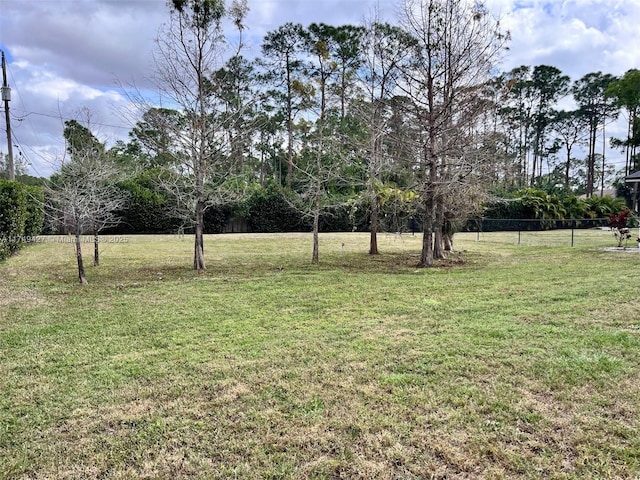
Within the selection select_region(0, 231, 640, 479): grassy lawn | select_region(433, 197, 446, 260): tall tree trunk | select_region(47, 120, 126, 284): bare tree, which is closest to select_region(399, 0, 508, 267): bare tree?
select_region(433, 197, 446, 260): tall tree trunk

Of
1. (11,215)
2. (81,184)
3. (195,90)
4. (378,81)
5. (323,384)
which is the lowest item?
(323,384)

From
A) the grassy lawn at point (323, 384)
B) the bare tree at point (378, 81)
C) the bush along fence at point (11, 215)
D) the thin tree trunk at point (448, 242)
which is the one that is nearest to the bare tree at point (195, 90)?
the grassy lawn at point (323, 384)

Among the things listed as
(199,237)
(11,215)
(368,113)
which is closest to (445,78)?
(368,113)

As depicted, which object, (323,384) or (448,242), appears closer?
(323,384)

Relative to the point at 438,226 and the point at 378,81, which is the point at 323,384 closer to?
the point at 438,226

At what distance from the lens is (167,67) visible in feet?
27.6

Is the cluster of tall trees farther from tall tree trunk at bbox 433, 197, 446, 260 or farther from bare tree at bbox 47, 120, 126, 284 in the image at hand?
bare tree at bbox 47, 120, 126, 284

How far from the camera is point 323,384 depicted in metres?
3.01

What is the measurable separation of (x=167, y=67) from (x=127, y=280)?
454 cm

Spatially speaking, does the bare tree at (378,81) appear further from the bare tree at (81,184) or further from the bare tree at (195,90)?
the bare tree at (81,184)

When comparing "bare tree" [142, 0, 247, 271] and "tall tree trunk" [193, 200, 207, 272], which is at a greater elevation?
"bare tree" [142, 0, 247, 271]

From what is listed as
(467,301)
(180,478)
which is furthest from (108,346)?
(467,301)

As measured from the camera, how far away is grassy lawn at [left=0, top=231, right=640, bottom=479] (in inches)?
83.4

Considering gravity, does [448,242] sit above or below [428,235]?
below
